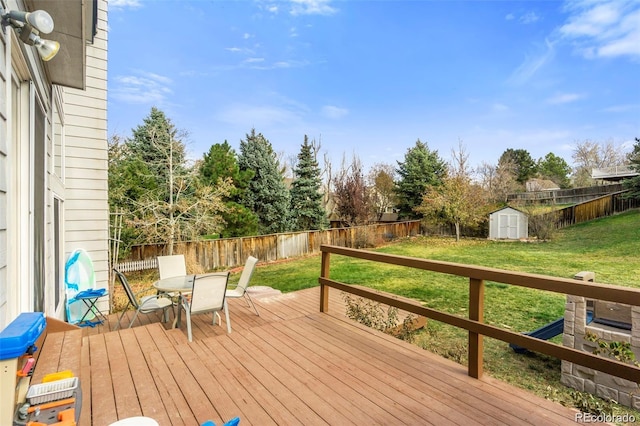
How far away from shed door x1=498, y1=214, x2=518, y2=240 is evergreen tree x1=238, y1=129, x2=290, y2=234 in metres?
11.6

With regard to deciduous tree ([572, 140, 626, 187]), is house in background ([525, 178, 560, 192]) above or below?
below

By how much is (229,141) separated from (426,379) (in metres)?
15.1

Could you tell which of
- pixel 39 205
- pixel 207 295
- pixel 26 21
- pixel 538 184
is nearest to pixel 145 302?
pixel 207 295

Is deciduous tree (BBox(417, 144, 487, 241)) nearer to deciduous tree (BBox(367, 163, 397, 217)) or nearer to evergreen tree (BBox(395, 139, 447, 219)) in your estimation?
evergreen tree (BBox(395, 139, 447, 219))

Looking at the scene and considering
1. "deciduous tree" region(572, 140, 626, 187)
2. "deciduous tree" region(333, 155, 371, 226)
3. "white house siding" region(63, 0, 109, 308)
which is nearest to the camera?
"white house siding" region(63, 0, 109, 308)

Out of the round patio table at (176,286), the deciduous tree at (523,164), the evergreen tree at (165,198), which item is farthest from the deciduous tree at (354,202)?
the deciduous tree at (523,164)

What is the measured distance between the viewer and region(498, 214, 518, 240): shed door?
669 inches

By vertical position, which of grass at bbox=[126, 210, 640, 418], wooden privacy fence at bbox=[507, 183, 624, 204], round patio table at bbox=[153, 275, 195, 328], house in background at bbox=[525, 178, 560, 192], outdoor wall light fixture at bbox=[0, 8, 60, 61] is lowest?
grass at bbox=[126, 210, 640, 418]

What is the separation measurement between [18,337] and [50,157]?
A: 358 cm

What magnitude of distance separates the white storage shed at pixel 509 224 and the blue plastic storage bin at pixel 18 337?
63.3 ft

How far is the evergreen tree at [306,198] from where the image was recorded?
728 inches

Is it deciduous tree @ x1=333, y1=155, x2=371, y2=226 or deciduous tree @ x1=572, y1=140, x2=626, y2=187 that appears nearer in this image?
deciduous tree @ x1=333, y1=155, x2=371, y2=226

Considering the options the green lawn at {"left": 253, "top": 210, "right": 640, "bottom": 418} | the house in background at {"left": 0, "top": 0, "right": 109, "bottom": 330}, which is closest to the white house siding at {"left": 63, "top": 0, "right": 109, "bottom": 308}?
the house in background at {"left": 0, "top": 0, "right": 109, "bottom": 330}

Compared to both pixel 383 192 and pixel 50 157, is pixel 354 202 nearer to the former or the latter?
pixel 383 192
